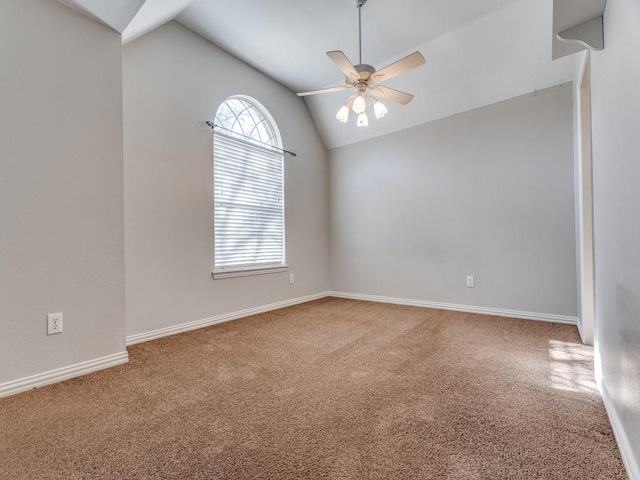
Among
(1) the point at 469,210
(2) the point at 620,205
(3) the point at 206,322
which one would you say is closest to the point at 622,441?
(2) the point at 620,205

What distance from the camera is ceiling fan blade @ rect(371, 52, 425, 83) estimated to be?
2127 millimetres

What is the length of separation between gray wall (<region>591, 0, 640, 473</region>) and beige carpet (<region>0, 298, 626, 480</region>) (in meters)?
0.30

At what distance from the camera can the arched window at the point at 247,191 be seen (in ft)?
10.8

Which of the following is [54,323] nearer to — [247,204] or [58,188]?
[58,188]

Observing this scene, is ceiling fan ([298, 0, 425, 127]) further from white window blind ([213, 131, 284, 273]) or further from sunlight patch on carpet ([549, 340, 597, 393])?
sunlight patch on carpet ([549, 340, 597, 393])

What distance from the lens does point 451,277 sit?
3697 mm

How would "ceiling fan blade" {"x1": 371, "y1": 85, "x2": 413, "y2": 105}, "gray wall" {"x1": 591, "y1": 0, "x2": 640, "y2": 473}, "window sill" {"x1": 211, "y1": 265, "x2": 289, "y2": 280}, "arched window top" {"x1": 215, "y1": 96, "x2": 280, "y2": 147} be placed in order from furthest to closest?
1. "arched window top" {"x1": 215, "y1": 96, "x2": 280, "y2": 147}
2. "window sill" {"x1": 211, "y1": 265, "x2": 289, "y2": 280}
3. "ceiling fan blade" {"x1": 371, "y1": 85, "x2": 413, "y2": 105}
4. "gray wall" {"x1": 591, "y1": 0, "x2": 640, "y2": 473}

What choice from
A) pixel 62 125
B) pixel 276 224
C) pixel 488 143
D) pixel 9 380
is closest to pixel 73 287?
pixel 9 380

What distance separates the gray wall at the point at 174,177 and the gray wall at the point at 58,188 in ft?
1.33

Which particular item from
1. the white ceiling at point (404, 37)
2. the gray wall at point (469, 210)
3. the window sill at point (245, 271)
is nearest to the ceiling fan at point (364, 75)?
the white ceiling at point (404, 37)

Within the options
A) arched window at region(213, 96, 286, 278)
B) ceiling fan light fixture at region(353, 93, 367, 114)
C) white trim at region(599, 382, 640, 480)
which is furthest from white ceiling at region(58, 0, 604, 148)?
white trim at region(599, 382, 640, 480)

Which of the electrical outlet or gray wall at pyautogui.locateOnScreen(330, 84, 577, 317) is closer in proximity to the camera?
the electrical outlet

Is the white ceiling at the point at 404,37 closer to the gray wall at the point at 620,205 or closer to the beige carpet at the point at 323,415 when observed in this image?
the gray wall at the point at 620,205

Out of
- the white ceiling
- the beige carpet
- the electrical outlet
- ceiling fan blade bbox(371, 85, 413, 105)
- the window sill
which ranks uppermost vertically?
the white ceiling
